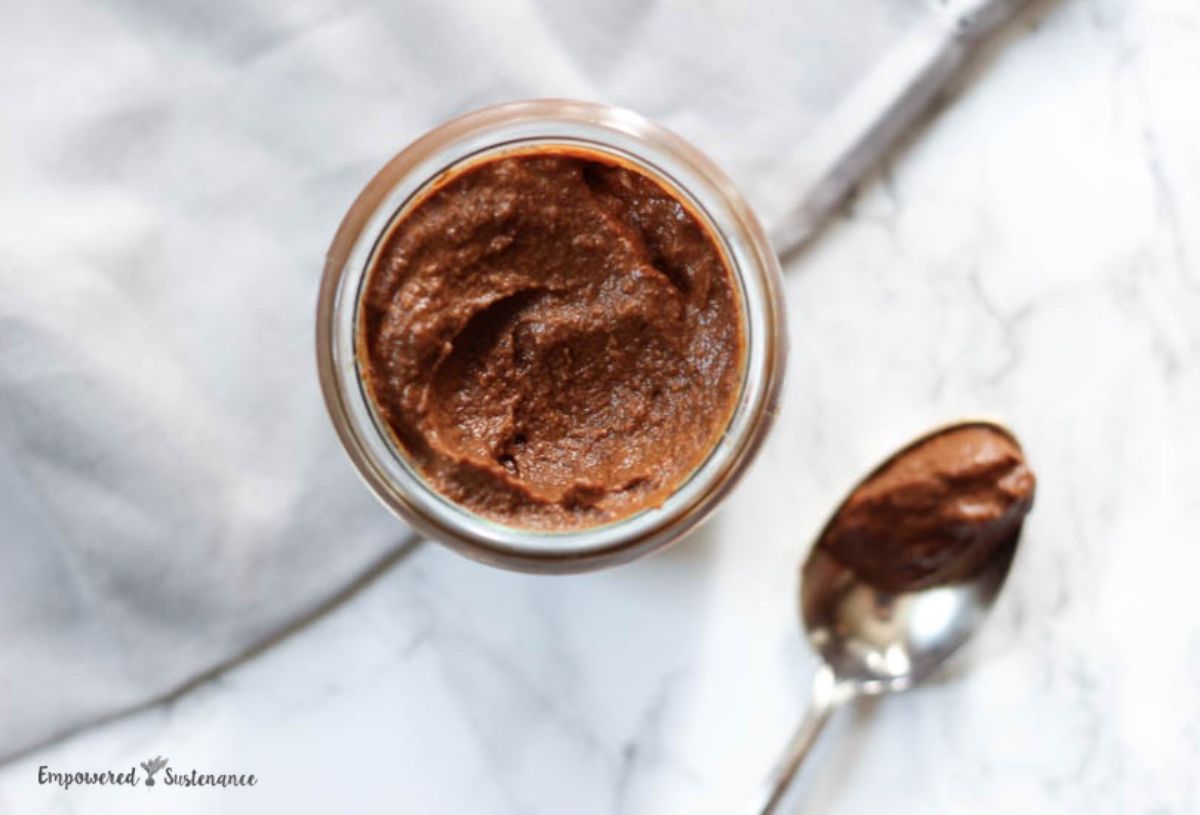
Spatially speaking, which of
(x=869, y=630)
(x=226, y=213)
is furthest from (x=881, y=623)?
(x=226, y=213)

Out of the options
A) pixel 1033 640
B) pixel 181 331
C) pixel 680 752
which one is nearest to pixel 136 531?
pixel 181 331

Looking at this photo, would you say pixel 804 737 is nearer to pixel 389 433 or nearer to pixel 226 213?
pixel 389 433

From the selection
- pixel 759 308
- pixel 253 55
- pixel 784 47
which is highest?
pixel 784 47

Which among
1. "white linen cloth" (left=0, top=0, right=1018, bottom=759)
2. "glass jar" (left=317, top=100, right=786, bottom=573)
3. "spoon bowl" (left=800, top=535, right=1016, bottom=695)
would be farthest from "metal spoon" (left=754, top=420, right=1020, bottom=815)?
"white linen cloth" (left=0, top=0, right=1018, bottom=759)

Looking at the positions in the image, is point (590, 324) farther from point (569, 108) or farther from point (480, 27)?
point (480, 27)

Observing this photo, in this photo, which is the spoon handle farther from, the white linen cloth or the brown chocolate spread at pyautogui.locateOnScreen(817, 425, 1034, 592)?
the white linen cloth
